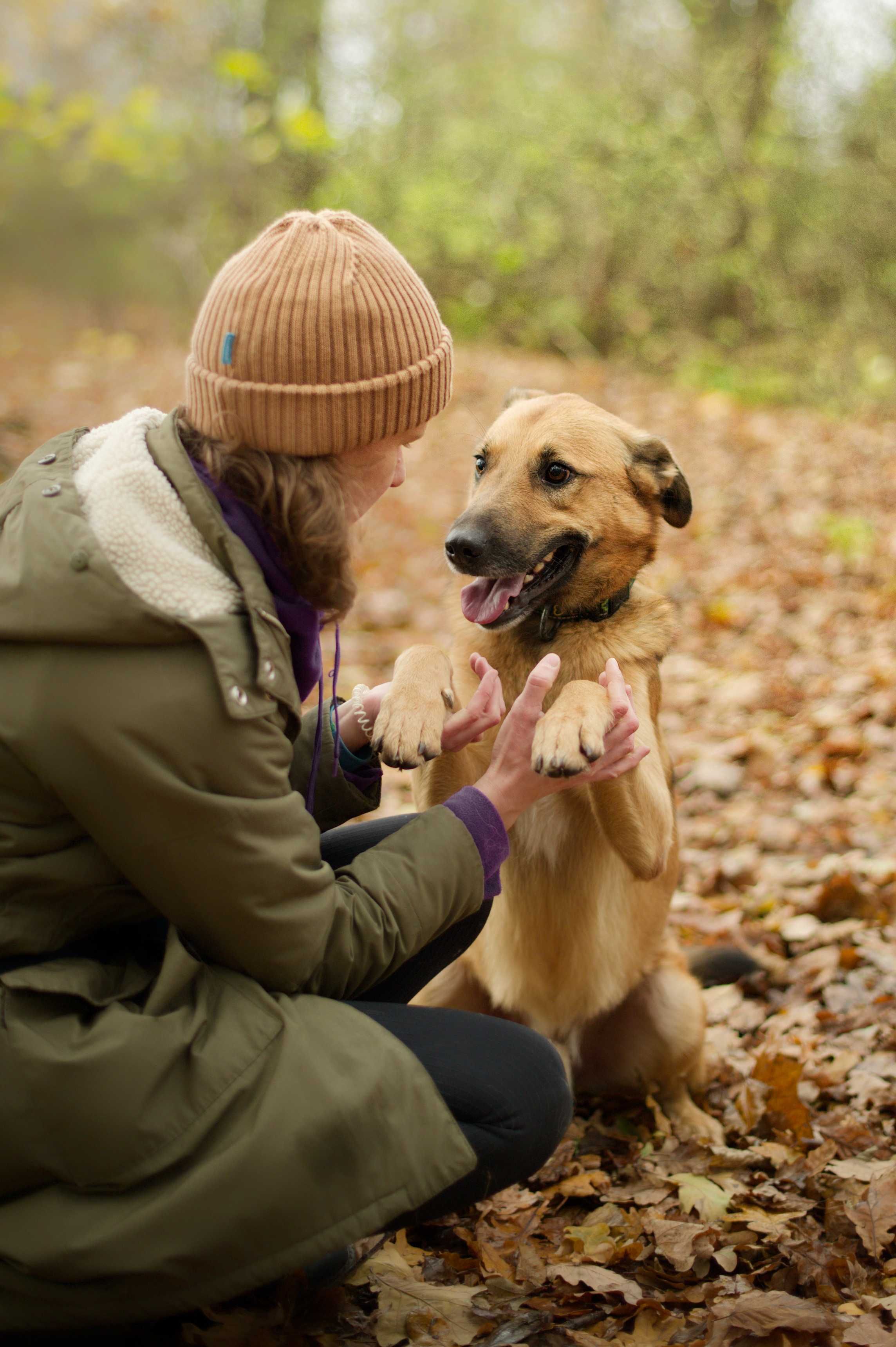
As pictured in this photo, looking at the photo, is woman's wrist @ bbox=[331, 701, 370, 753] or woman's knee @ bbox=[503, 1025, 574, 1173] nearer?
woman's knee @ bbox=[503, 1025, 574, 1173]

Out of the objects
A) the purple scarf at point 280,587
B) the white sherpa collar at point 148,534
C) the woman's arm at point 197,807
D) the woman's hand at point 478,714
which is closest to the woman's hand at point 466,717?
the woman's hand at point 478,714

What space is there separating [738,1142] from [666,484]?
1877 millimetres

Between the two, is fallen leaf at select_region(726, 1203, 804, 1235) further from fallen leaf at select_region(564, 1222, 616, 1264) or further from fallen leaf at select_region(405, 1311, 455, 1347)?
fallen leaf at select_region(405, 1311, 455, 1347)

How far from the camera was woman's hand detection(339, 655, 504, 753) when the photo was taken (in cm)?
245

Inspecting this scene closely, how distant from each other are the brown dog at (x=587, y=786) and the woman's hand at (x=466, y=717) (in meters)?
0.29

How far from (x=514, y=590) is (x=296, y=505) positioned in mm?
1168

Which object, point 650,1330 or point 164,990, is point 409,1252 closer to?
point 650,1330

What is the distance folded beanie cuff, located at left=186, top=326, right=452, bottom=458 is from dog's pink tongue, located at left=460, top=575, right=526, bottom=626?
977mm

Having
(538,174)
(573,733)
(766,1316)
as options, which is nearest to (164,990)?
(573,733)

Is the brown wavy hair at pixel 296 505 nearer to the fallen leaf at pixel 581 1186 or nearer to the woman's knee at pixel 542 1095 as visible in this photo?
the woman's knee at pixel 542 1095

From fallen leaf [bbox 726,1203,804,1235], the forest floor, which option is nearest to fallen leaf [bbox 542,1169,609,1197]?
the forest floor

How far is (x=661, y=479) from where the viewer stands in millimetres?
3232

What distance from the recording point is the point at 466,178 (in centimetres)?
1472

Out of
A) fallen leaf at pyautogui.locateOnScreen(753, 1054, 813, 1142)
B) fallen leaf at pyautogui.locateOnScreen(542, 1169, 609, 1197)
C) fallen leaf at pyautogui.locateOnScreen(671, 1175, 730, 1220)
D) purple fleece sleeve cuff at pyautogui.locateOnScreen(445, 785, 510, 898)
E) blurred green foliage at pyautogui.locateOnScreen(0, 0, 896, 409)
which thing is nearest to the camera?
purple fleece sleeve cuff at pyautogui.locateOnScreen(445, 785, 510, 898)
